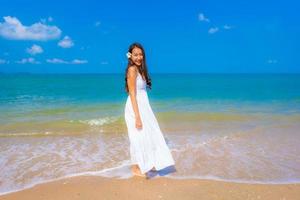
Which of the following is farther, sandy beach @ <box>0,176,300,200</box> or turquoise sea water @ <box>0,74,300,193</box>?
turquoise sea water @ <box>0,74,300,193</box>

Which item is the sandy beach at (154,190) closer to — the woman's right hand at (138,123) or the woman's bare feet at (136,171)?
the woman's bare feet at (136,171)

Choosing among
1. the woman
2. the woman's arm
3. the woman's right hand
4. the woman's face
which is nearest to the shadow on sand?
the woman

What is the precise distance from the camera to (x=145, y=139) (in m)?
6.05

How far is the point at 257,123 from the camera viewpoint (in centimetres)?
1341

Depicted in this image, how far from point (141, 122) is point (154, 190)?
1075 millimetres

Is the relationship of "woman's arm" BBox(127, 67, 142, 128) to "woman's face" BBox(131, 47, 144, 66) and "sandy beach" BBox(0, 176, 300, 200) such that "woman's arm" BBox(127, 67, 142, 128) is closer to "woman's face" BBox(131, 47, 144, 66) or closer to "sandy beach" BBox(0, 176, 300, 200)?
"woman's face" BBox(131, 47, 144, 66)

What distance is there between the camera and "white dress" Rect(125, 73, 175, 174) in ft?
19.7

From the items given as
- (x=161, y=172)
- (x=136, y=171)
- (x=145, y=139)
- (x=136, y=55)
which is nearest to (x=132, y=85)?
(x=136, y=55)

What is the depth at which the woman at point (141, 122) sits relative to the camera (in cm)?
589

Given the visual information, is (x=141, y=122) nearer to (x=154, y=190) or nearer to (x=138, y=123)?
(x=138, y=123)

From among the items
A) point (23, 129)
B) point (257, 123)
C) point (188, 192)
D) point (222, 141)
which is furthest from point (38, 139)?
point (257, 123)

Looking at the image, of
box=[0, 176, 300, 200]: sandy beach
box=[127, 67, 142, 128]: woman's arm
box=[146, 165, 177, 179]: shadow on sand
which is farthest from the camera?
box=[146, 165, 177, 179]: shadow on sand

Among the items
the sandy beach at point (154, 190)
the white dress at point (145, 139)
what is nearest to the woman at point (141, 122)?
the white dress at point (145, 139)

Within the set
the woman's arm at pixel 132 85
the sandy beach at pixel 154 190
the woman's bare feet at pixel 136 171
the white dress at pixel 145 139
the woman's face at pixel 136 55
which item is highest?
the woman's face at pixel 136 55
